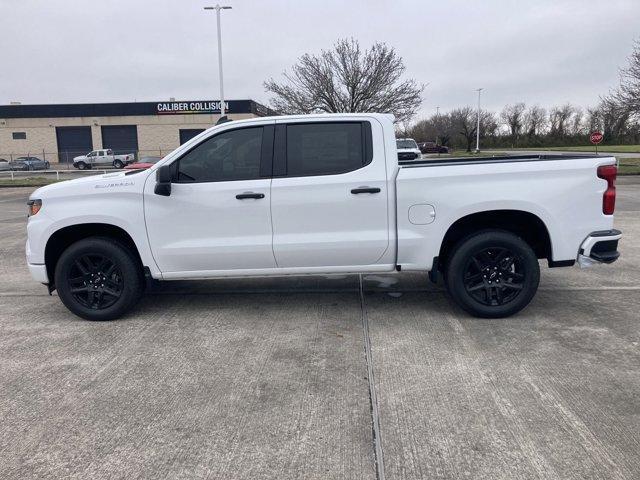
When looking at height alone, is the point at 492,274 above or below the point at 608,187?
below

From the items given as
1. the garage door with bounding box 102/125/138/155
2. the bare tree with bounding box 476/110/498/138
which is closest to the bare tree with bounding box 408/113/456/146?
the bare tree with bounding box 476/110/498/138

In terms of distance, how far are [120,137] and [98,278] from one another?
169 ft

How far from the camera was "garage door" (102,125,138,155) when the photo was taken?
2051 inches

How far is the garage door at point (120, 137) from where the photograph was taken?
5209 cm

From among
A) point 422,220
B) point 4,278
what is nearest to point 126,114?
point 4,278

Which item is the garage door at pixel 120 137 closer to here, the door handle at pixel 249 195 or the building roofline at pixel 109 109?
the building roofline at pixel 109 109

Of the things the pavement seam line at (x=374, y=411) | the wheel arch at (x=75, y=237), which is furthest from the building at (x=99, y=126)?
the pavement seam line at (x=374, y=411)

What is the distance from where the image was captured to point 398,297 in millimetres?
5805

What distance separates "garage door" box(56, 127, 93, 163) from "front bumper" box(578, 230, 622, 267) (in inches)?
2141

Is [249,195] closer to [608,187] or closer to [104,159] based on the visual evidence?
[608,187]

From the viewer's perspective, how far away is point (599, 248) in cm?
480

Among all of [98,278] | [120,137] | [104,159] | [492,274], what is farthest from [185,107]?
[492,274]

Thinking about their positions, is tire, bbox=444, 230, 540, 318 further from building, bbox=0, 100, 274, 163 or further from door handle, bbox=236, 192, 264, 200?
building, bbox=0, 100, 274, 163

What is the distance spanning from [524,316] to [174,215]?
3.48 m
